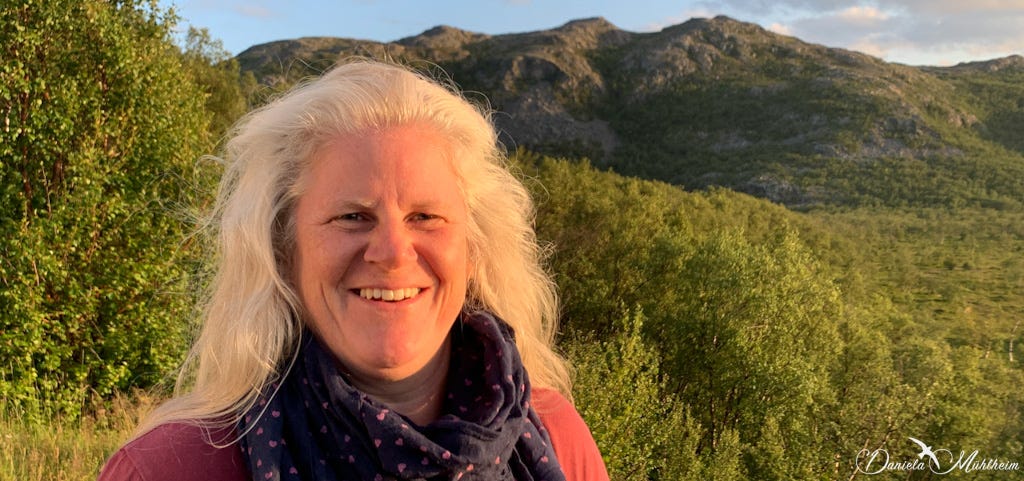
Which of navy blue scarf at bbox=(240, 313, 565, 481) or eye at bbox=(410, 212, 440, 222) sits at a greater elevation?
eye at bbox=(410, 212, 440, 222)

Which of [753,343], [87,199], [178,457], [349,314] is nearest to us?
[178,457]

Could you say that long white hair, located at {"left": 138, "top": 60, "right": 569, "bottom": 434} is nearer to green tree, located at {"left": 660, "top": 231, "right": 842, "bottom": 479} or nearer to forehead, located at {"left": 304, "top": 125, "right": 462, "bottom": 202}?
forehead, located at {"left": 304, "top": 125, "right": 462, "bottom": 202}

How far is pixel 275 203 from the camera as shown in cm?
208

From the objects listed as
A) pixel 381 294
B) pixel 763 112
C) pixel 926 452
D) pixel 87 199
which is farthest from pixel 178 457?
pixel 763 112

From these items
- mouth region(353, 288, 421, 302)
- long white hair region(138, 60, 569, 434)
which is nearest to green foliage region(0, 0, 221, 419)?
long white hair region(138, 60, 569, 434)

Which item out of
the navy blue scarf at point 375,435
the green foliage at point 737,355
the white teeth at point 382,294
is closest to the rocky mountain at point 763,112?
the green foliage at point 737,355

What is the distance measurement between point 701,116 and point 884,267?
8265cm

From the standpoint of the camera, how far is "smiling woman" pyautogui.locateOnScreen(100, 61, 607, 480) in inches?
74.9

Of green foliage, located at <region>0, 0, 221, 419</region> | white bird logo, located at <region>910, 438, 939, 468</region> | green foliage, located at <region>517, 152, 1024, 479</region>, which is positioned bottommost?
white bird logo, located at <region>910, 438, 939, 468</region>

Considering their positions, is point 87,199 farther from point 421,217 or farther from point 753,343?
point 753,343

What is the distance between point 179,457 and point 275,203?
28.1 inches

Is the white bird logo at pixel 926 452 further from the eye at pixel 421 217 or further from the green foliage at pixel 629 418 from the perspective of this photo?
the eye at pixel 421 217

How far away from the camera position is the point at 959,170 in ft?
398

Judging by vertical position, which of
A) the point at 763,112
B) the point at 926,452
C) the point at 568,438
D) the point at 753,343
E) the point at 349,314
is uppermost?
the point at 763,112
